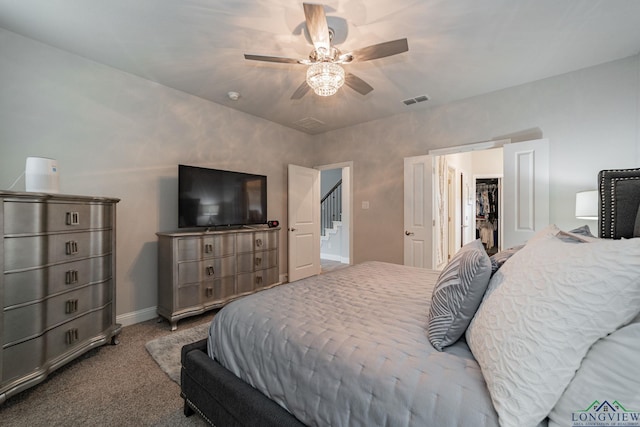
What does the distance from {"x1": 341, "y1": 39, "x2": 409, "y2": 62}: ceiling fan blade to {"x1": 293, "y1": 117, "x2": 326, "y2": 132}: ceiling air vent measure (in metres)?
2.25

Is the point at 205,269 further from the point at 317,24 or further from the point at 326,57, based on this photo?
the point at 317,24

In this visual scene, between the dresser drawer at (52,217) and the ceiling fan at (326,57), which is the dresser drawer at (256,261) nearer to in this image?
the dresser drawer at (52,217)

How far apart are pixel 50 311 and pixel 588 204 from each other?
4211 mm

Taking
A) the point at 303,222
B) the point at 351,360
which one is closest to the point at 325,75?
the point at 351,360

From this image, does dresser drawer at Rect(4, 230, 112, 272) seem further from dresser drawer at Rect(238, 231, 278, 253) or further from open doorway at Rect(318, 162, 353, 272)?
open doorway at Rect(318, 162, 353, 272)

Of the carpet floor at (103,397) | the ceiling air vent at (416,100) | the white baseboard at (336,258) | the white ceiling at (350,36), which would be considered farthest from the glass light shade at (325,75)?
the white baseboard at (336,258)

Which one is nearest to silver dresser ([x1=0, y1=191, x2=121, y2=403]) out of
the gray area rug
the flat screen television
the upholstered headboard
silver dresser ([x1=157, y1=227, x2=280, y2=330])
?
the gray area rug

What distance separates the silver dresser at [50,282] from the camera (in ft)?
5.11

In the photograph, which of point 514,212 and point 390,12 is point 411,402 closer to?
point 390,12

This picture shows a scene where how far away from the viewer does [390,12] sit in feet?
6.27

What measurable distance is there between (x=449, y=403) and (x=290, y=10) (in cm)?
241

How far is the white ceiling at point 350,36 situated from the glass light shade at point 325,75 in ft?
1.25

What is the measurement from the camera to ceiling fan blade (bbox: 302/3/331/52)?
155cm

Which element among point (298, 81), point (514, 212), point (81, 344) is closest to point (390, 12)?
point (298, 81)
